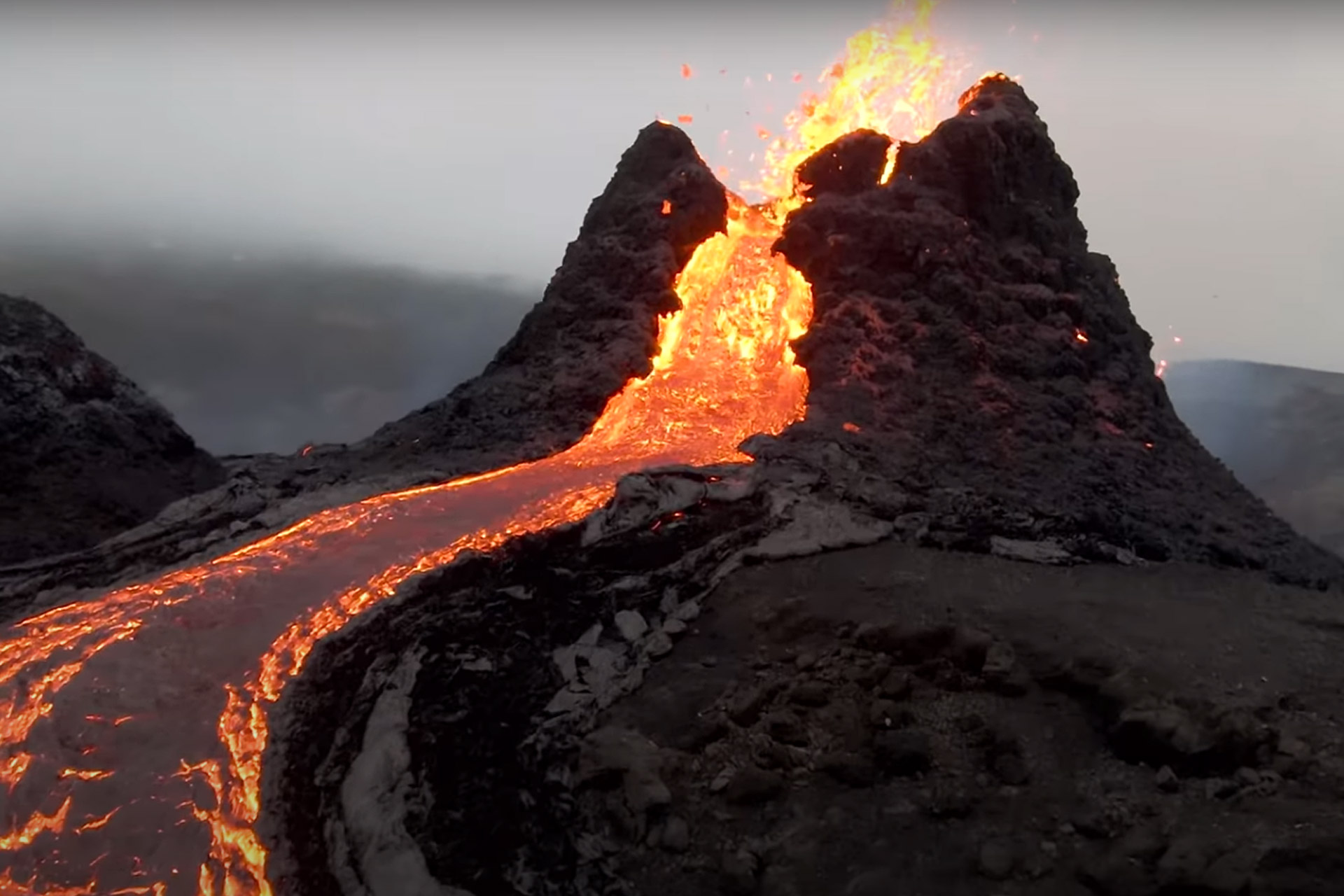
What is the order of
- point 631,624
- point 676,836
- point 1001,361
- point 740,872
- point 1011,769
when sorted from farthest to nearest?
point 1001,361
point 631,624
point 1011,769
point 676,836
point 740,872

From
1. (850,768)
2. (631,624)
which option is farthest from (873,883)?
(631,624)

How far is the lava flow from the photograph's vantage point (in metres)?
7.03

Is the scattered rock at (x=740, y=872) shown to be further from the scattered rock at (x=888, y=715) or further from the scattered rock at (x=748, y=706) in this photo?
the scattered rock at (x=888, y=715)

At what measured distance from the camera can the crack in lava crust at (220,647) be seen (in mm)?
7023

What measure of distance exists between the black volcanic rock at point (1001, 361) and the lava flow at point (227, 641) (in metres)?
0.94

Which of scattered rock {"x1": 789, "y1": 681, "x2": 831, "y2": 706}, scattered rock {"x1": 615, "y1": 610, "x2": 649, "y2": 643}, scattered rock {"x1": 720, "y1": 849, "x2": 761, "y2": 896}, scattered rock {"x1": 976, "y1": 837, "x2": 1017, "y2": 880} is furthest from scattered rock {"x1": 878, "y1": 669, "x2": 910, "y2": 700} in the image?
scattered rock {"x1": 615, "y1": 610, "x2": 649, "y2": 643}

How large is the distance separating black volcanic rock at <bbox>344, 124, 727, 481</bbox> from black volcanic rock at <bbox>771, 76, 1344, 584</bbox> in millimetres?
1942

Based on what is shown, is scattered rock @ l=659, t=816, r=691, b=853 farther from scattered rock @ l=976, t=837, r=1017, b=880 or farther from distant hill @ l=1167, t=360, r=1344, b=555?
distant hill @ l=1167, t=360, r=1344, b=555

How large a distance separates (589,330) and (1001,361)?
5.80 meters

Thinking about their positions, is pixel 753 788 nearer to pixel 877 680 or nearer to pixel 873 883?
pixel 873 883

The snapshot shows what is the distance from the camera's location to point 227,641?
911 cm

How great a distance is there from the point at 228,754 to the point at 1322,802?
25.0 ft

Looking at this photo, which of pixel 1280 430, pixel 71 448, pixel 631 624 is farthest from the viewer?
pixel 1280 430

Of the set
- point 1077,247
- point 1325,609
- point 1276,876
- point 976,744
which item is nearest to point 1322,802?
point 1276,876
